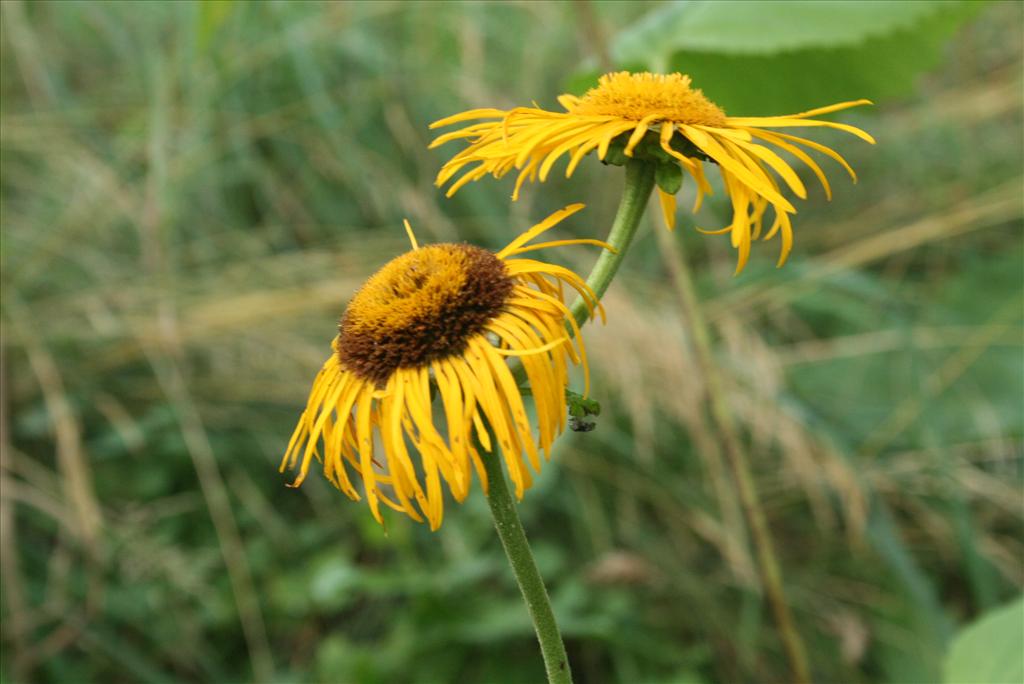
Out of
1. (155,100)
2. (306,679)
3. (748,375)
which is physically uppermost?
(155,100)

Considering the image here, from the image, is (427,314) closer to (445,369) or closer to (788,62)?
(445,369)

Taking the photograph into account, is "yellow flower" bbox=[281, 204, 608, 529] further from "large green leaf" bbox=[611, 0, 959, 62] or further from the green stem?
"large green leaf" bbox=[611, 0, 959, 62]

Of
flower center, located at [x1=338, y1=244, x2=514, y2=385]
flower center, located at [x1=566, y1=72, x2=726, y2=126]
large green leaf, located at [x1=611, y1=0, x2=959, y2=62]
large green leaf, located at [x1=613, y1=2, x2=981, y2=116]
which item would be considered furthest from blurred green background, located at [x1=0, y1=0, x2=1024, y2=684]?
flower center, located at [x1=338, y1=244, x2=514, y2=385]

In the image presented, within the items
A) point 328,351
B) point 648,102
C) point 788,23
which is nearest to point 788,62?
point 788,23

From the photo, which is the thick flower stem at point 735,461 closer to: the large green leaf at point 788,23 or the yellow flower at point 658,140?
the large green leaf at point 788,23

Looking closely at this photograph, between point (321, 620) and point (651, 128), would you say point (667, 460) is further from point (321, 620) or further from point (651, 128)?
point (651, 128)

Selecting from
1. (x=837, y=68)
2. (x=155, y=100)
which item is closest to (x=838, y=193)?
(x=837, y=68)
